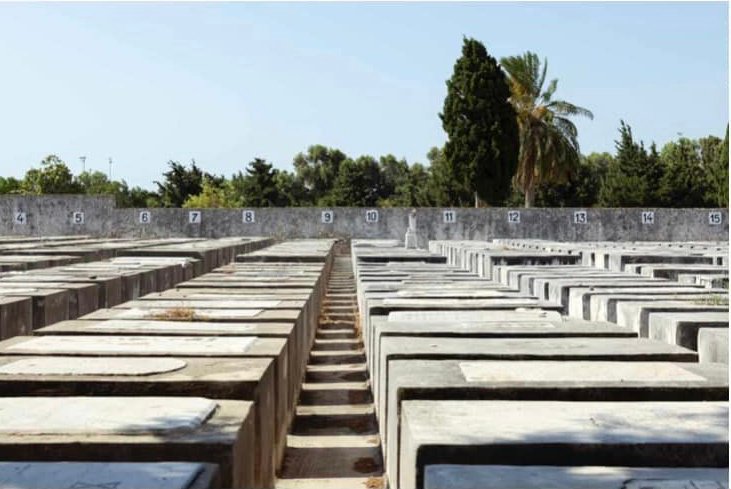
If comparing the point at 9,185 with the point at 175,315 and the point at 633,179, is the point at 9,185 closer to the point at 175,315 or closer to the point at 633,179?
the point at 633,179

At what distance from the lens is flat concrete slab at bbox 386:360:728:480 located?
291 centimetres

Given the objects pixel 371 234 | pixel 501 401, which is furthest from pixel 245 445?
pixel 371 234

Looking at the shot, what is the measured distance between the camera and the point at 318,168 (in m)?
62.2

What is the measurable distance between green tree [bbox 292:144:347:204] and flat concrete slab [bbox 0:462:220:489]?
58.3 meters

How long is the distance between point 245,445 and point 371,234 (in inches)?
1045

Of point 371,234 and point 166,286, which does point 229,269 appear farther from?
point 371,234

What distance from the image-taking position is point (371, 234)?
2912 centimetres

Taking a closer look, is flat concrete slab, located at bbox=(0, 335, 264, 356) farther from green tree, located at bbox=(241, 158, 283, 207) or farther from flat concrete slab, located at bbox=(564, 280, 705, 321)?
green tree, located at bbox=(241, 158, 283, 207)

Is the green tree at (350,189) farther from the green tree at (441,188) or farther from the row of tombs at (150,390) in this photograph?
the row of tombs at (150,390)

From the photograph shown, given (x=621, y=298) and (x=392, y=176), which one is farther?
Answer: (x=392, y=176)

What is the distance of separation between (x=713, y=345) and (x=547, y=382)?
157 centimetres

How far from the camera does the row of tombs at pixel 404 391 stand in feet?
7.24

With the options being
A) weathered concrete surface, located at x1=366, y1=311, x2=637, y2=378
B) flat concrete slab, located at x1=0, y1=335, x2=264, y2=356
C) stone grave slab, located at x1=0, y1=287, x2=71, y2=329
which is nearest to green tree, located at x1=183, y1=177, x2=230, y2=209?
stone grave slab, located at x1=0, y1=287, x2=71, y2=329

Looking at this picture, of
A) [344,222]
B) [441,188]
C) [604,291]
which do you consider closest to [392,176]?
[441,188]
